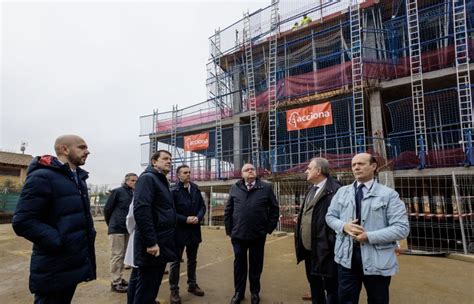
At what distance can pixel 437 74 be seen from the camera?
37.6ft

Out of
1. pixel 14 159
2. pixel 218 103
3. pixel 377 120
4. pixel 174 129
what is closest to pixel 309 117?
pixel 377 120

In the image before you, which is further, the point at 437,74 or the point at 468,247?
the point at 437,74

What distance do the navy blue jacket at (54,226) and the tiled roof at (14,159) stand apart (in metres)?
37.4

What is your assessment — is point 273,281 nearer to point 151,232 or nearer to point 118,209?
point 118,209

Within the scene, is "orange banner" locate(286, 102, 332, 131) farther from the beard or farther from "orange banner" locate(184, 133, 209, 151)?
the beard

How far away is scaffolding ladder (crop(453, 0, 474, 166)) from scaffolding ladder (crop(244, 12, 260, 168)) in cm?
793

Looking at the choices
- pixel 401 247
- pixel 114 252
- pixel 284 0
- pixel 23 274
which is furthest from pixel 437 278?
pixel 284 0

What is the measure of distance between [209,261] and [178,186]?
3.02 meters

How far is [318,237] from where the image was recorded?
3213 millimetres

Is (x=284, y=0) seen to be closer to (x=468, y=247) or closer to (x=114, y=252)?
(x=468, y=247)

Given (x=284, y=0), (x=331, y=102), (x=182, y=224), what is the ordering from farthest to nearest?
(x=284, y=0)
(x=331, y=102)
(x=182, y=224)

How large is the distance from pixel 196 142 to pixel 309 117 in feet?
24.3

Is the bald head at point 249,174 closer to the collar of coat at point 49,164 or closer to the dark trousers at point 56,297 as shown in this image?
the collar of coat at point 49,164

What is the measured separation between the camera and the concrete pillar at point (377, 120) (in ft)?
38.9
